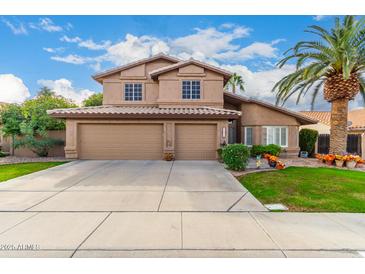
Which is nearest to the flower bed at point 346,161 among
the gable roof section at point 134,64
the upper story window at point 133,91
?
the gable roof section at point 134,64

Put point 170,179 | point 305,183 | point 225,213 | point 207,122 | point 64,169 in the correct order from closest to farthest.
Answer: point 225,213 < point 305,183 < point 170,179 < point 64,169 < point 207,122

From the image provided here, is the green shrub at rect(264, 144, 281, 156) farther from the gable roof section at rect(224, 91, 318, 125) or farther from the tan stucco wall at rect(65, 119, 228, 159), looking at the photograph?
the tan stucco wall at rect(65, 119, 228, 159)

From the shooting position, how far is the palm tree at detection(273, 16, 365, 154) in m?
11.8

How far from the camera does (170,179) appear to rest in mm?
8531

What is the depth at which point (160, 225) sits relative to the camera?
438 cm

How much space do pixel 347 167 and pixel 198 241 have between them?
1246 centimetres

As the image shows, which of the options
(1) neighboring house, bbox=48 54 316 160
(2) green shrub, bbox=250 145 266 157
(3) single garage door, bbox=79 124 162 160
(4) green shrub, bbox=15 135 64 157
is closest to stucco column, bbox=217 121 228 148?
(1) neighboring house, bbox=48 54 316 160

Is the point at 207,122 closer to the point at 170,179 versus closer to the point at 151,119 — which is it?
the point at 151,119

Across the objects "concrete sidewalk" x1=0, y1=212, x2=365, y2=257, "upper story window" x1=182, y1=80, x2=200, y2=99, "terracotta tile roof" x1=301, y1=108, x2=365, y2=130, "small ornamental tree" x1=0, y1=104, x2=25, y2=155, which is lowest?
"concrete sidewalk" x1=0, y1=212, x2=365, y2=257

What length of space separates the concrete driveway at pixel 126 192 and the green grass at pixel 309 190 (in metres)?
0.77

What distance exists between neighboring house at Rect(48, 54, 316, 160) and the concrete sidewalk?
8930 millimetres

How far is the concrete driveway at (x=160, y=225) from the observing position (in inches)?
138

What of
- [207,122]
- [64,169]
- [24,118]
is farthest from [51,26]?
[207,122]

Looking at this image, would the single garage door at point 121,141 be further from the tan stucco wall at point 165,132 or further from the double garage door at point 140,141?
the tan stucco wall at point 165,132
